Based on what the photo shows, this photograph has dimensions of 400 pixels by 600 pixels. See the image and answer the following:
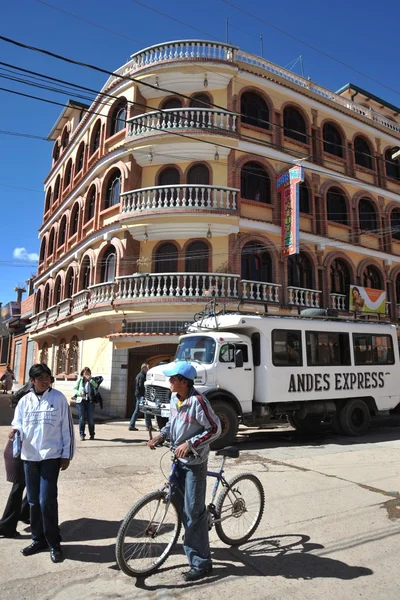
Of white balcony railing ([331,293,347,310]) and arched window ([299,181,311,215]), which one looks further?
arched window ([299,181,311,215])

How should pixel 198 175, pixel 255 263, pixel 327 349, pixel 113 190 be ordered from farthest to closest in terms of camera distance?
pixel 113 190
pixel 255 263
pixel 198 175
pixel 327 349

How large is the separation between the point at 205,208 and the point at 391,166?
13.2 m

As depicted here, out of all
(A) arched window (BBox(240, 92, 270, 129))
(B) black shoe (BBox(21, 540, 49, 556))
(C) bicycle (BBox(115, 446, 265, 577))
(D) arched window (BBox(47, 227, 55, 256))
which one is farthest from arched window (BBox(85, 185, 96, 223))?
(C) bicycle (BBox(115, 446, 265, 577))

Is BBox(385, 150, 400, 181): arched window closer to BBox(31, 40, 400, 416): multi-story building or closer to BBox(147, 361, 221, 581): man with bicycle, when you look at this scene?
BBox(31, 40, 400, 416): multi-story building

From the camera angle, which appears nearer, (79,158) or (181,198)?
(181,198)

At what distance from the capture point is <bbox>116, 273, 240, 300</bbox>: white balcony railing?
598 inches

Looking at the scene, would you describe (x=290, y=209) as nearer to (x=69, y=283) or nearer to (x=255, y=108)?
(x=255, y=108)

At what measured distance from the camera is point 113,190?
18828 mm

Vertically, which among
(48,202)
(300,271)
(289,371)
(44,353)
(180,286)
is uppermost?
(48,202)

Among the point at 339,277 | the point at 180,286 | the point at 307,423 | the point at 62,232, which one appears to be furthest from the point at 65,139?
the point at 307,423

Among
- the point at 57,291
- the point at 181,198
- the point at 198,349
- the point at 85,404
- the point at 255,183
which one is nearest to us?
the point at 198,349

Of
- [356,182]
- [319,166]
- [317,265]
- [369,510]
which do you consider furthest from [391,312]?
[369,510]

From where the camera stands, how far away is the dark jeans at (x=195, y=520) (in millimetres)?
3572

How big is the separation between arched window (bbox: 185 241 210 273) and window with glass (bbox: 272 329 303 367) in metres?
6.26
